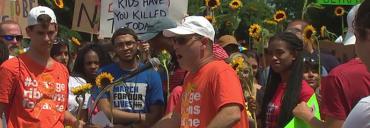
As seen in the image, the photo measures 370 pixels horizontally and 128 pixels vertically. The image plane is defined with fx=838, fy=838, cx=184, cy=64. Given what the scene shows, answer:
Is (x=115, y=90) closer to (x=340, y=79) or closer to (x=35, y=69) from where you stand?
(x=35, y=69)

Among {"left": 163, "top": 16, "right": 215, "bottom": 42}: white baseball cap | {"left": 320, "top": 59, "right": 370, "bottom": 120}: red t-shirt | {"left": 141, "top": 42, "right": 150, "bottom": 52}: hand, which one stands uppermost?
{"left": 163, "top": 16, "right": 215, "bottom": 42}: white baseball cap

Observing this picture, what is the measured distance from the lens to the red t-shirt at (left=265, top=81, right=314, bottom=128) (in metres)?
5.02

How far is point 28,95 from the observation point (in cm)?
564

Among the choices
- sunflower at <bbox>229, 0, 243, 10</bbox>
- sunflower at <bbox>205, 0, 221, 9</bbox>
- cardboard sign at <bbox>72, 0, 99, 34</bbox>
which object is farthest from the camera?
cardboard sign at <bbox>72, 0, 99, 34</bbox>

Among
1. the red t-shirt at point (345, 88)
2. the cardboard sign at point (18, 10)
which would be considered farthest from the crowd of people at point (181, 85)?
the cardboard sign at point (18, 10)

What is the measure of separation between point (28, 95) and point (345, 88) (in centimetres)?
251

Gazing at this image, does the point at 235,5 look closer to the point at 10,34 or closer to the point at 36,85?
the point at 10,34

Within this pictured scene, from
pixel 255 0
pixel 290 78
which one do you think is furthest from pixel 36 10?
pixel 255 0

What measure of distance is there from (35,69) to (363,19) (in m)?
3.58

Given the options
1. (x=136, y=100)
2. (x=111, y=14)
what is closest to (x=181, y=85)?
(x=136, y=100)

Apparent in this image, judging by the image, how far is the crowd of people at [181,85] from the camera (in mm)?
4289

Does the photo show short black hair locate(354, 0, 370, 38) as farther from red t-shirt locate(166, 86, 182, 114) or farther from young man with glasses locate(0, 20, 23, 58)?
young man with glasses locate(0, 20, 23, 58)

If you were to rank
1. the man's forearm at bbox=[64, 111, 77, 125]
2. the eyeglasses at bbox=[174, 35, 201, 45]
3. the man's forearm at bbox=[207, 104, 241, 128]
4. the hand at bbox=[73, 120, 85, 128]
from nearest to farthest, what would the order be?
the man's forearm at bbox=[207, 104, 241, 128] → the eyeglasses at bbox=[174, 35, 201, 45] → the hand at bbox=[73, 120, 85, 128] → the man's forearm at bbox=[64, 111, 77, 125]

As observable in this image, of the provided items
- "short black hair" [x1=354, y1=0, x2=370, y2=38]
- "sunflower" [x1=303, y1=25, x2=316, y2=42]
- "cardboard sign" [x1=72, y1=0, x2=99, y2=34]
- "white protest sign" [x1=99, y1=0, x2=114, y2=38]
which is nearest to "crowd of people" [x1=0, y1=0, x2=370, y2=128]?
"sunflower" [x1=303, y1=25, x2=316, y2=42]
